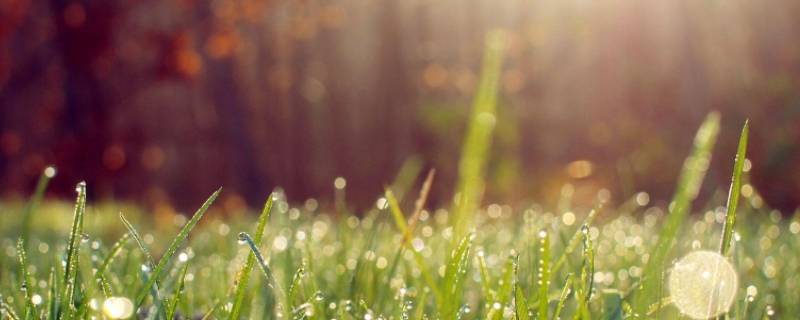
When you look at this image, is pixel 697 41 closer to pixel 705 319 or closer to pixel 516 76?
pixel 516 76

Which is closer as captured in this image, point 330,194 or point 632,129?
point 632,129

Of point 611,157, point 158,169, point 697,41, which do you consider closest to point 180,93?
point 158,169

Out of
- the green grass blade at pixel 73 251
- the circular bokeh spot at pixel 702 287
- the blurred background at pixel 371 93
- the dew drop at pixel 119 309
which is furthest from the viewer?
the blurred background at pixel 371 93

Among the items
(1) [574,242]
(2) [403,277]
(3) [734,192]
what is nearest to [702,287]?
(1) [574,242]

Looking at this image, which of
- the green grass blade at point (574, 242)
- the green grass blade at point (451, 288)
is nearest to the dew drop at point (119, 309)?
the green grass blade at point (451, 288)

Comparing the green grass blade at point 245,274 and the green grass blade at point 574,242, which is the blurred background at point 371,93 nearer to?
the green grass blade at point 574,242

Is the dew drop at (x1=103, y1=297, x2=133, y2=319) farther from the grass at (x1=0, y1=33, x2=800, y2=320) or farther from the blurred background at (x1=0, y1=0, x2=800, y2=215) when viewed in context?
the blurred background at (x1=0, y1=0, x2=800, y2=215)
